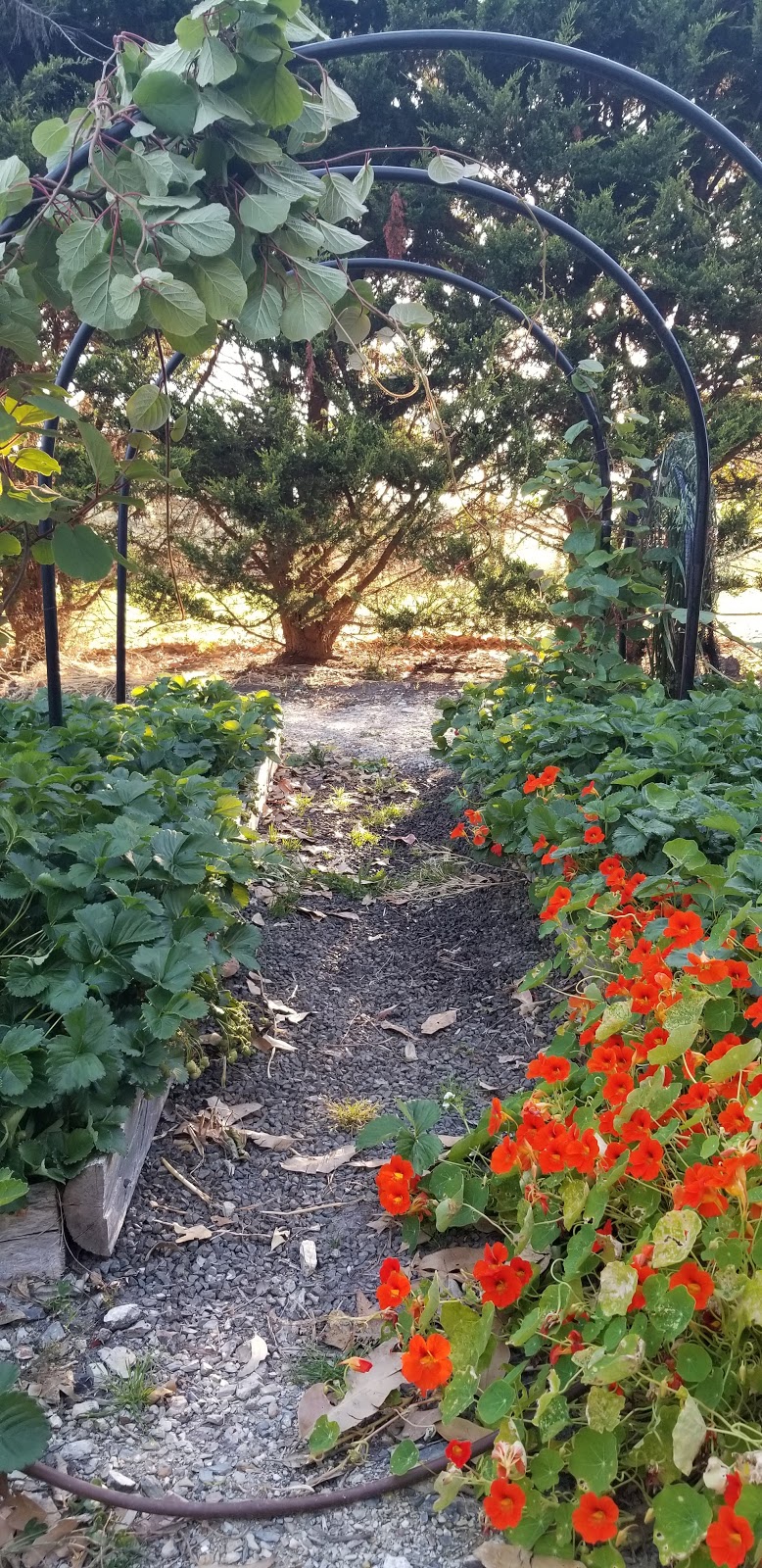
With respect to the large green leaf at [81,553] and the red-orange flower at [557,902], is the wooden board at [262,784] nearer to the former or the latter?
the red-orange flower at [557,902]

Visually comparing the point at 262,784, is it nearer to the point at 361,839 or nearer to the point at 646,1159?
the point at 361,839

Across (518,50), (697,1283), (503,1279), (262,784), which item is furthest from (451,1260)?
(262,784)

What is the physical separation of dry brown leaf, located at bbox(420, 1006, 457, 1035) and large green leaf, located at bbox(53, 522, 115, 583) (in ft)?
4.34

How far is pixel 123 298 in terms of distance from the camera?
1178 mm

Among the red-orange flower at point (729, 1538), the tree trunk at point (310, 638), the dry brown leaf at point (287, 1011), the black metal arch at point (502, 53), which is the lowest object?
the dry brown leaf at point (287, 1011)

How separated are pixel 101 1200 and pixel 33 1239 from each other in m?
0.11

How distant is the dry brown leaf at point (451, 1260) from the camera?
145 centimetres

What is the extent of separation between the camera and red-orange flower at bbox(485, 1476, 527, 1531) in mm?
944

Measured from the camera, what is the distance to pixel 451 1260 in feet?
4.78

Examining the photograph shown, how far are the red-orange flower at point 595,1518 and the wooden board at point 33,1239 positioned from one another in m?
0.88

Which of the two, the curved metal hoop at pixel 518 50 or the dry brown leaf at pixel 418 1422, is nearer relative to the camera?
the dry brown leaf at pixel 418 1422

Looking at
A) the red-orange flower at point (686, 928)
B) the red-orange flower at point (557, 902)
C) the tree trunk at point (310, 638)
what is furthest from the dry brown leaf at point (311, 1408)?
the tree trunk at point (310, 638)

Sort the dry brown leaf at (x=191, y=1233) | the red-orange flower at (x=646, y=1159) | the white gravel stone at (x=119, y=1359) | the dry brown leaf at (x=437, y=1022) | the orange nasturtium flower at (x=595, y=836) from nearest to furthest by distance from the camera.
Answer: the red-orange flower at (x=646, y=1159)
the white gravel stone at (x=119, y=1359)
the dry brown leaf at (x=191, y=1233)
the orange nasturtium flower at (x=595, y=836)
the dry brown leaf at (x=437, y=1022)

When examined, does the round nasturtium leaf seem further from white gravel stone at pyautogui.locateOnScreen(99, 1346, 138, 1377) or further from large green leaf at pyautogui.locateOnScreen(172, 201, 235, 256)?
large green leaf at pyautogui.locateOnScreen(172, 201, 235, 256)
